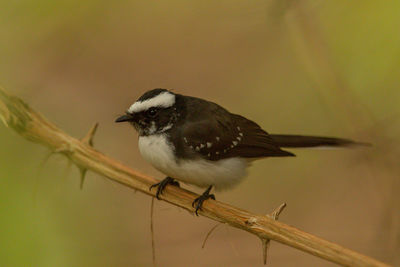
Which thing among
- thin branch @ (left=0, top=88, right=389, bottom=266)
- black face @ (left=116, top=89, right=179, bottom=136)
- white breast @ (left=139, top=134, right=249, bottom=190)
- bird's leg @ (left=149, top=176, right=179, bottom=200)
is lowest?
thin branch @ (left=0, top=88, right=389, bottom=266)

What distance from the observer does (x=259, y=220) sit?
2.38 m

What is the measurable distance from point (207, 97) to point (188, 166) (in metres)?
2.24

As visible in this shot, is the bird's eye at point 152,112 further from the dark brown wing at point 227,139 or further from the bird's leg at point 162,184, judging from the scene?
the bird's leg at point 162,184

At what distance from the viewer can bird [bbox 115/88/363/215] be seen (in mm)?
3576

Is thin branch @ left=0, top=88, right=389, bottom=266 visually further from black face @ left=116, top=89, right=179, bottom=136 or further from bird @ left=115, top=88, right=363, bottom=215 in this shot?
black face @ left=116, top=89, right=179, bottom=136

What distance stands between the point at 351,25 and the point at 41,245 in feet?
11.3

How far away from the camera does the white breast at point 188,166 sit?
140 inches

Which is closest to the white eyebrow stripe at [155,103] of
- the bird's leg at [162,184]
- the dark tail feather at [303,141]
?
the bird's leg at [162,184]

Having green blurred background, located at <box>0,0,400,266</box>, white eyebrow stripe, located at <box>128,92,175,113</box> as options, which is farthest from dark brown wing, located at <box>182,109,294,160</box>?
green blurred background, located at <box>0,0,400,266</box>

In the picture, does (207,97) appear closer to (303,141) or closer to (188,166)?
(303,141)

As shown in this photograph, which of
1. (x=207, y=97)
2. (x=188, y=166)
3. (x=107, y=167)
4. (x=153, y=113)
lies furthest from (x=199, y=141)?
(x=207, y=97)

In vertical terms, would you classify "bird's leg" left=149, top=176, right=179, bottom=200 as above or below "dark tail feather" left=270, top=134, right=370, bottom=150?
below

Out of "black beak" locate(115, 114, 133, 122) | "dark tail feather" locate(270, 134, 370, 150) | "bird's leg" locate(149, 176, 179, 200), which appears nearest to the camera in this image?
"bird's leg" locate(149, 176, 179, 200)

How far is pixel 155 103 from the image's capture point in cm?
362
